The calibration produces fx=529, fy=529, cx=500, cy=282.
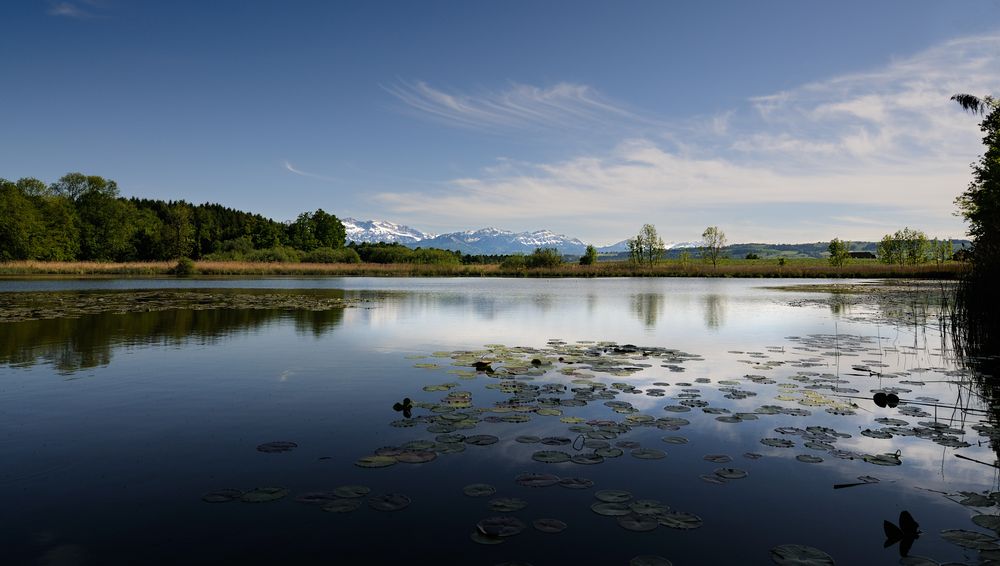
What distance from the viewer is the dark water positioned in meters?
4.06

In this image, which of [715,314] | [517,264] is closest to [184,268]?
[517,264]

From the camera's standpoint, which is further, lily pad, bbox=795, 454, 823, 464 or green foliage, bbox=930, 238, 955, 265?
green foliage, bbox=930, 238, 955, 265

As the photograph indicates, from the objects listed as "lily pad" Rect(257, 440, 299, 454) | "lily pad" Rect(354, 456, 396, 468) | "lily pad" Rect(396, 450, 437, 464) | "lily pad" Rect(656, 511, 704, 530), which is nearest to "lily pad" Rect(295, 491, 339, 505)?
"lily pad" Rect(354, 456, 396, 468)

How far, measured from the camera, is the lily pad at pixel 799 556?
3768mm

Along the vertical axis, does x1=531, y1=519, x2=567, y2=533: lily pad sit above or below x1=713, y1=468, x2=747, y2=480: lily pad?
above

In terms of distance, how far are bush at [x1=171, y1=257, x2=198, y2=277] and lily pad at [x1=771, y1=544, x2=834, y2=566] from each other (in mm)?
70647

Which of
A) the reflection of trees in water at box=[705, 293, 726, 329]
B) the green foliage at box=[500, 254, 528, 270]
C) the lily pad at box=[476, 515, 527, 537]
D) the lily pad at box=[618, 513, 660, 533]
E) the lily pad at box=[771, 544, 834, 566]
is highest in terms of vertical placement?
the green foliage at box=[500, 254, 528, 270]

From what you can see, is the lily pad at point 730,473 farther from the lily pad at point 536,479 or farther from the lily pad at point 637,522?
the lily pad at point 536,479

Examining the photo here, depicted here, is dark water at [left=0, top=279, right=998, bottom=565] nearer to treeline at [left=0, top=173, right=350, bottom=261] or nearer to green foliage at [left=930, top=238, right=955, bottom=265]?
Result: treeline at [left=0, top=173, right=350, bottom=261]

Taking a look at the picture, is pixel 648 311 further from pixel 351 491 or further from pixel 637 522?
pixel 351 491

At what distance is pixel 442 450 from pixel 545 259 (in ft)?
235

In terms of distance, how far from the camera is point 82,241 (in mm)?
86625

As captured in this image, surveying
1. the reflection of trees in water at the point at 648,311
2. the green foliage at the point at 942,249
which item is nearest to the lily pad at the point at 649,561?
the reflection of trees in water at the point at 648,311

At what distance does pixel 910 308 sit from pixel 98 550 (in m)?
30.6
